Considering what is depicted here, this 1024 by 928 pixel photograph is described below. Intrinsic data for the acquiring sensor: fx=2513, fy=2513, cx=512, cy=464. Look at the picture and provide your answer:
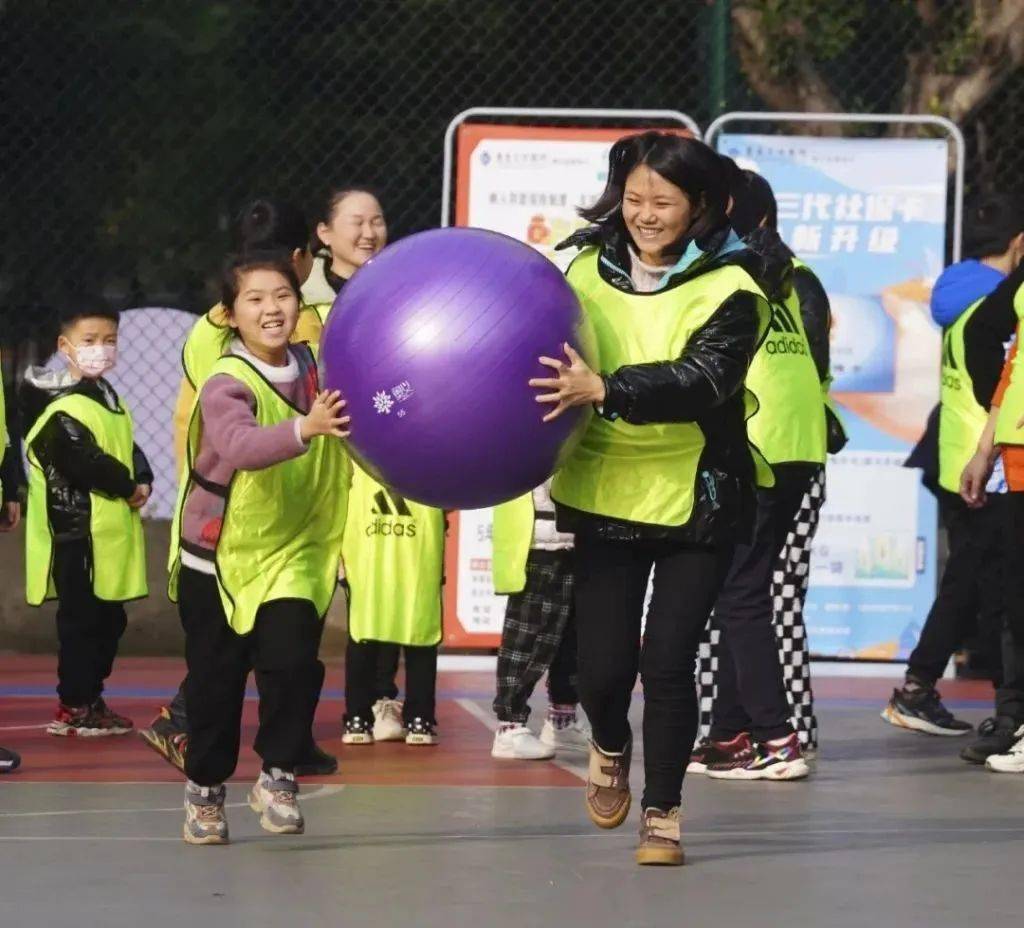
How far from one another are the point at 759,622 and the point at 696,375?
2189 mm

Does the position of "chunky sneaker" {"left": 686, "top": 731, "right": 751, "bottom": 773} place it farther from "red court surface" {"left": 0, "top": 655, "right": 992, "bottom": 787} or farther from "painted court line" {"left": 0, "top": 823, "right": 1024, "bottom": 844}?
"painted court line" {"left": 0, "top": 823, "right": 1024, "bottom": 844}

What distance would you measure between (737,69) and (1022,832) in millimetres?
6525

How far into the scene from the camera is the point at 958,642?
9.66 m

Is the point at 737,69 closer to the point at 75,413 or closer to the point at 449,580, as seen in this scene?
the point at 449,580

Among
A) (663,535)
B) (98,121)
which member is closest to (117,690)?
(98,121)

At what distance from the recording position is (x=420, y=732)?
895cm

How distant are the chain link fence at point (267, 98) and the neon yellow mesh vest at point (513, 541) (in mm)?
3752

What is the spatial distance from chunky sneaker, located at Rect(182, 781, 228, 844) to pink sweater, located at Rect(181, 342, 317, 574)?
0.58 meters

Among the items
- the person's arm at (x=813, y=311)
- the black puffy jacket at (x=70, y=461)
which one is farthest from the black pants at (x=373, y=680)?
the person's arm at (x=813, y=311)

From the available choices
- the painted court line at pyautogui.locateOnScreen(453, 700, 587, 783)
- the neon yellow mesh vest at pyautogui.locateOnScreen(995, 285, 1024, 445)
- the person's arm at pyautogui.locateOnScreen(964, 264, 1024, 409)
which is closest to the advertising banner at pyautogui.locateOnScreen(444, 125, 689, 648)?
the painted court line at pyautogui.locateOnScreen(453, 700, 587, 783)

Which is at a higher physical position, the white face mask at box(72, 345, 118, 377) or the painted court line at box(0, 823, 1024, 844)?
the white face mask at box(72, 345, 118, 377)

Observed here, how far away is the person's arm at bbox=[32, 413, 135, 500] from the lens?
9148 millimetres

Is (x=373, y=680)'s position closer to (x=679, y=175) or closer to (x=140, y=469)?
(x=140, y=469)

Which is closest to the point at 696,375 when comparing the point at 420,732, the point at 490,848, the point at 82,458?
the point at 490,848
